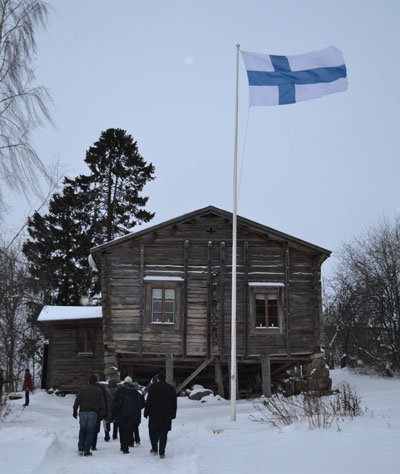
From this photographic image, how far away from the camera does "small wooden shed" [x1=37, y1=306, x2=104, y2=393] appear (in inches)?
1160

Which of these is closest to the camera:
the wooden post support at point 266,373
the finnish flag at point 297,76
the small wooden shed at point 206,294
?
the finnish flag at point 297,76

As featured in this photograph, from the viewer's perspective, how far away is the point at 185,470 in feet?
31.2

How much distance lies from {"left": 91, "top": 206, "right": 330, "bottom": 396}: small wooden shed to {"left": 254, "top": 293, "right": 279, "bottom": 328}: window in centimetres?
4

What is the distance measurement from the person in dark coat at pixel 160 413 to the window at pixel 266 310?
11620 mm

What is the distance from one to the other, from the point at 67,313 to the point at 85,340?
1.75m

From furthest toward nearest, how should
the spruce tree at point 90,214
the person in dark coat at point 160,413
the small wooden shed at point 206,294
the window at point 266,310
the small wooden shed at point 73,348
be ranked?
1. the spruce tree at point 90,214
2. the small wooden shed at point 73,348
3. the window at point 266,310
4. the small wooden shed at point 206,294
5. the person in dark coat at point 160,413

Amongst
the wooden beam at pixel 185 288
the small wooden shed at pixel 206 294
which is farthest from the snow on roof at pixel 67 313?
the wooden beam at pixel 185 288

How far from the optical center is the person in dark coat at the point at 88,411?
11.6 m

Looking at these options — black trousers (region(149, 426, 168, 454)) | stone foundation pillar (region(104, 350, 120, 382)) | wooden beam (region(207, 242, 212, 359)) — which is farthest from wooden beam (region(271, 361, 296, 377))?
black trousers (region(149, 426, 168, 454))

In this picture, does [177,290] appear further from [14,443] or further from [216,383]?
[14,443]

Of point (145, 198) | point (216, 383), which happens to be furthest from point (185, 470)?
point (145, 198)

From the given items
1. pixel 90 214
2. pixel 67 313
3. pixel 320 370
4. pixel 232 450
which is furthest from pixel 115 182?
pixel 232 450

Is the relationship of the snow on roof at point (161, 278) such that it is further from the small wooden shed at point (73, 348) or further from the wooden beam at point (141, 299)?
the small wooden shed at point (73, 348)

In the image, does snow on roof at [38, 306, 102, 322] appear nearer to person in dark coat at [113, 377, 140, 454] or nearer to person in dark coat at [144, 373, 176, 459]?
person in dark coat at [113, 377, 140, 454]
